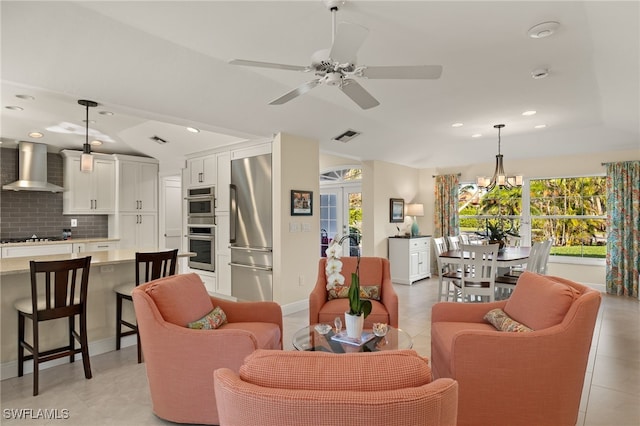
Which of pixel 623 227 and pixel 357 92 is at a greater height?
pixel 357 92

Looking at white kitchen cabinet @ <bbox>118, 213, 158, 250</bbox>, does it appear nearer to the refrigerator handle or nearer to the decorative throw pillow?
the refrigerator handle

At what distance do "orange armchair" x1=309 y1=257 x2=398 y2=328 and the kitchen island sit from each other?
6.05ft

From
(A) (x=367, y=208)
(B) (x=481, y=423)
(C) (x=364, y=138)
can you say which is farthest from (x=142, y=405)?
A: (A) (x=367, y=208)

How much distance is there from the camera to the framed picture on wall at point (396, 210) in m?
7.28

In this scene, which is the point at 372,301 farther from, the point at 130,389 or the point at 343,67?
the point at 343,67

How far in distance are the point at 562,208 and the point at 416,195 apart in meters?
2.75

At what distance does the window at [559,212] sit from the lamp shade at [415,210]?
1.21 m

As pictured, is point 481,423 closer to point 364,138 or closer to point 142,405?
point 142,405

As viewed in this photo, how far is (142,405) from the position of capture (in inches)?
98.0

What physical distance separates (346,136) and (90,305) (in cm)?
381

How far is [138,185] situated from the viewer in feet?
22.8

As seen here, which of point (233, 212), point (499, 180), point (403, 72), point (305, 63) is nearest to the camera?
point (403, 72)

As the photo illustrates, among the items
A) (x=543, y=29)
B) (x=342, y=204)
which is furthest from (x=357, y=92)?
(x=342, y=204)

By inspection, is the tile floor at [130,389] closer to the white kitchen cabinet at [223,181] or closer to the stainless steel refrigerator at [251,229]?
the stainless steel refrigerator at [251,229]
